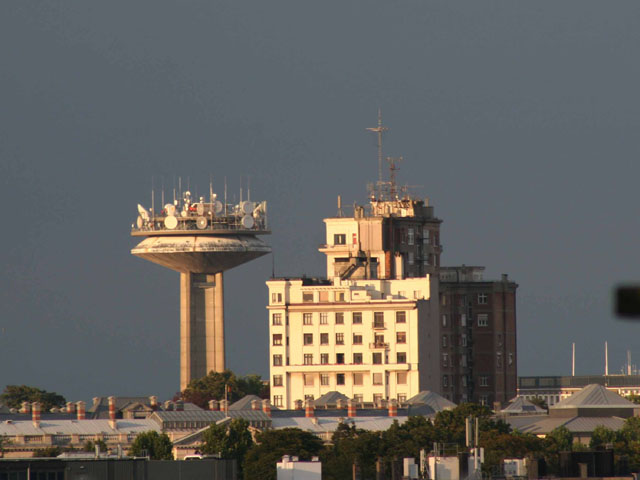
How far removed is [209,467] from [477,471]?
69.5 ft

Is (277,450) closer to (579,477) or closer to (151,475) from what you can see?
(579,477)

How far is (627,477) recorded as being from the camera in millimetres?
158000

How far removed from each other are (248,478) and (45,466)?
2289 inches

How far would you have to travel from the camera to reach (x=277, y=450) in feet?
633

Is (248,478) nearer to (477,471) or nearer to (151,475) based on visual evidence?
(477,471)

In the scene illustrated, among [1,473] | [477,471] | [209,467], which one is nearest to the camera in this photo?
[1,473]

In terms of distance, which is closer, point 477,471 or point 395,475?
point 477,471

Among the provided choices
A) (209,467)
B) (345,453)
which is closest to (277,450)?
(345,453)

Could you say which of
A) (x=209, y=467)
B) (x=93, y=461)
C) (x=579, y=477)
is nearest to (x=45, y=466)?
(x=93, y=461)

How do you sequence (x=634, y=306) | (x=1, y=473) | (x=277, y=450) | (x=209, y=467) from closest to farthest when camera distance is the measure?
(x=634, y=306) → (x=1, y=473) → (x=209, y=467) → (x=277, y=450)

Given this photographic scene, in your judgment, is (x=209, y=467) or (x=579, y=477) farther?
(x=579, y=477)

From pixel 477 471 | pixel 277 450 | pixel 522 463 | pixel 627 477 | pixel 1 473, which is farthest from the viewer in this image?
pixel 277 450

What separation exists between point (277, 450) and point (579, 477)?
4432 cm

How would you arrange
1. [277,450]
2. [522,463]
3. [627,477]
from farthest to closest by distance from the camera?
1. [277,450]
2. [522,463]
3. [627,477]
